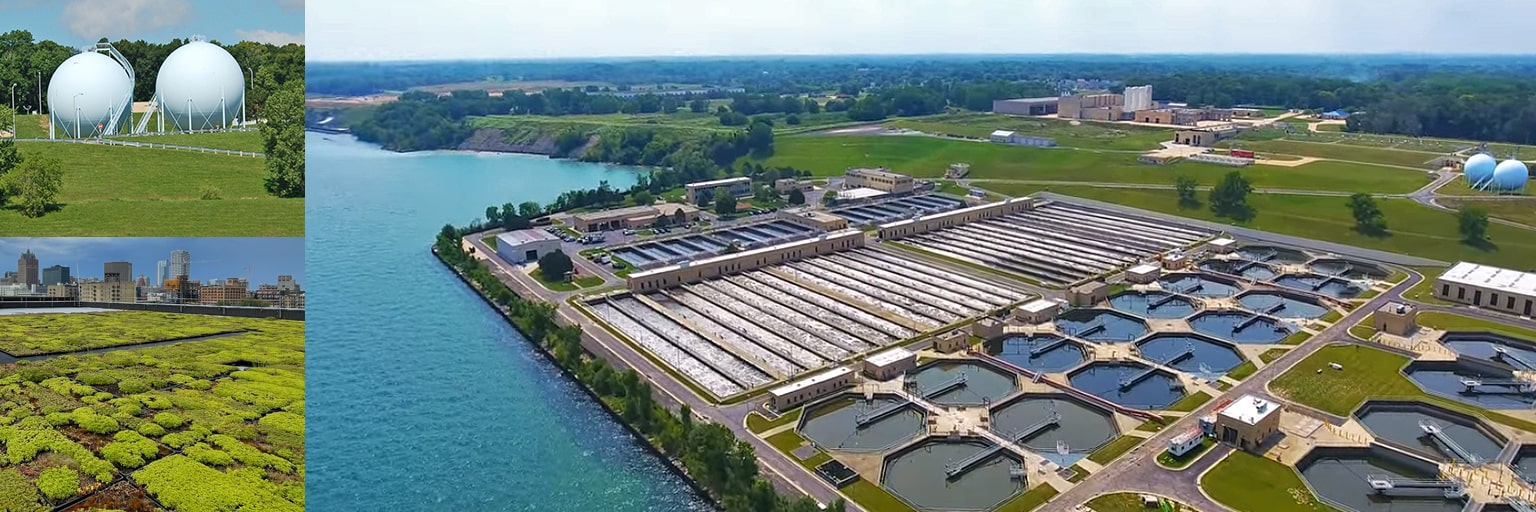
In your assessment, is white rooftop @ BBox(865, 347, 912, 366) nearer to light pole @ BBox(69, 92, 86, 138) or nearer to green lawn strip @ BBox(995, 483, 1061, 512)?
green lawn strip @ BBox(995, 483, 1061, 512)

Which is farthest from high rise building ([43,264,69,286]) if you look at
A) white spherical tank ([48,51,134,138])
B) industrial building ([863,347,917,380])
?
industrial building ([863,347,917,380])

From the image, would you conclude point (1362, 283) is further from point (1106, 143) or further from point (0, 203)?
point (0, 203)

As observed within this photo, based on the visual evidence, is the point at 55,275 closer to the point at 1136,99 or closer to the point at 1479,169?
the point at 1479,169

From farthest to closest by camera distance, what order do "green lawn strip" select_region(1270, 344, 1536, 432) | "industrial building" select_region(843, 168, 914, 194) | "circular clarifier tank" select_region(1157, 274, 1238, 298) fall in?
"industrial building" select_region(843, 168, 914, 194) < "circular clarifier tank" select_region(1157, 274, 1238, 298) < "green lawn strip" select_region(1270, 344, 1536, 432)

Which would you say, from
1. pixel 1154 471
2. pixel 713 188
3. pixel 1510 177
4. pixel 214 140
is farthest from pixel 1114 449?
pixel 1510 177

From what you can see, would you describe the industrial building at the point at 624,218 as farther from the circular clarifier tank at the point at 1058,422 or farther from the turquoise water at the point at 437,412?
the circular clarifier tank at the point at 1058,422

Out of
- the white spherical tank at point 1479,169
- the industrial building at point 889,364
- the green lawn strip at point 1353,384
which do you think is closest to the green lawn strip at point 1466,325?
the green lawn strip at point 1353,384
